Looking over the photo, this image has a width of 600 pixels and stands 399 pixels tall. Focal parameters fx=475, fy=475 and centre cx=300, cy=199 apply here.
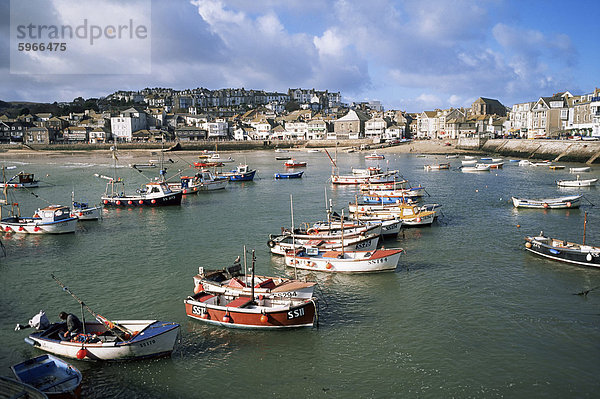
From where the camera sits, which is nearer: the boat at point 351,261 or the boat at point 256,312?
the boat at point 256,312

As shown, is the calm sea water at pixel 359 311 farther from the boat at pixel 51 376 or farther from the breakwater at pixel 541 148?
the breakwater at pixel 541 148

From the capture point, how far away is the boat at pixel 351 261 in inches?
842

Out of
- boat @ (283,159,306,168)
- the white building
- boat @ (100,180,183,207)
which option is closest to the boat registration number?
boat @ (100,180,183,207)

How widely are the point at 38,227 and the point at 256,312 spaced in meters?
21.6

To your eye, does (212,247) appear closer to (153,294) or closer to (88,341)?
(153,294)

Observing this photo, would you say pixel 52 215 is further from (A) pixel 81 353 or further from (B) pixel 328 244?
(A) pixel 81 353

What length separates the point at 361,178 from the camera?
185ft

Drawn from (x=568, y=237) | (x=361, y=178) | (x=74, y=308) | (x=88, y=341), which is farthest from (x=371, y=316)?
(x=361, y=178)

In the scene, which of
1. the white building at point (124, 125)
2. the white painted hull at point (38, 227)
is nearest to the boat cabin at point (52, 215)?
the white painted hull at point (38, 227)

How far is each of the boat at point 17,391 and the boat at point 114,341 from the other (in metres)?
3.43

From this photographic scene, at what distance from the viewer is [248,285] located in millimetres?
17906

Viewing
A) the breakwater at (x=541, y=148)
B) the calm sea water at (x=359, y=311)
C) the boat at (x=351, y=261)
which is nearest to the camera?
the calm sea water at (x=359, y=311)

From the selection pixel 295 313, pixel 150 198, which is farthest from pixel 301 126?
pixel 295 313

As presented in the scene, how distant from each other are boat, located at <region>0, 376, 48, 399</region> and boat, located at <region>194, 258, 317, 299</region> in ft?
24.9
